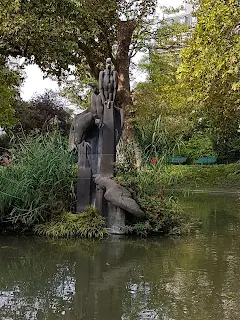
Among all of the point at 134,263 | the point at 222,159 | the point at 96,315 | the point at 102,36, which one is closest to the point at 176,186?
the point at 134,263

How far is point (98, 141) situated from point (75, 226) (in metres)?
1.77

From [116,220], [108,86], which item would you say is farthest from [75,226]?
[108,86]

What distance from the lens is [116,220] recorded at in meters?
8.78

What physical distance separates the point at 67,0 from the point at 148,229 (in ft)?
34.9

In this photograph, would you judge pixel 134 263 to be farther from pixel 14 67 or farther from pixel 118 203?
pixel 14 67

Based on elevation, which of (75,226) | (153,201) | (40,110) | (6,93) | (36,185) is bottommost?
(75,226)

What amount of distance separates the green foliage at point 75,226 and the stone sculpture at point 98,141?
0.27 m

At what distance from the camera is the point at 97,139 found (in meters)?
9.57

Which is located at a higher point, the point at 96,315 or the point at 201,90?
the point at 201,90

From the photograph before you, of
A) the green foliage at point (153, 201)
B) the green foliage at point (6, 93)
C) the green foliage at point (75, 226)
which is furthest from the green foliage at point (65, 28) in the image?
the green foliage at point (75, 226)

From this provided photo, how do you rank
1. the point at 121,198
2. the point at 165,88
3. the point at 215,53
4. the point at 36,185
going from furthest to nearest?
the point at 165,88
the point at 215,53
the point at 36,185
the point at 121,198

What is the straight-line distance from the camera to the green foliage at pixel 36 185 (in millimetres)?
8805

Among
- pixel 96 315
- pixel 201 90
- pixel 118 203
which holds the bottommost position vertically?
pixel 96 315

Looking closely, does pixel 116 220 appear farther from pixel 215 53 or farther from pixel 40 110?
pixel 40 110
